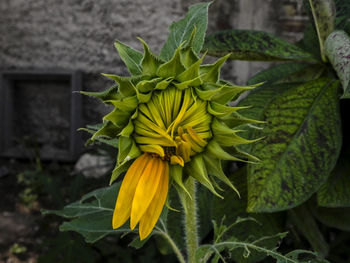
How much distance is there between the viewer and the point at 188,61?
1.15ft

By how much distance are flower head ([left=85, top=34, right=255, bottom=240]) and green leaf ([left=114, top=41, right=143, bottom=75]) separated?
0.02 m

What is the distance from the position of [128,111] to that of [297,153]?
1.11 feet

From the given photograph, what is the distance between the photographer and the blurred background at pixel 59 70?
1.86m

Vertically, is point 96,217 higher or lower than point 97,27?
lower

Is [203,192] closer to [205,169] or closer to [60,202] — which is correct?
[205,169]

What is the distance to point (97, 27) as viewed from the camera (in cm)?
233

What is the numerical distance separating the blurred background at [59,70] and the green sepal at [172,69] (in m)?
1.51

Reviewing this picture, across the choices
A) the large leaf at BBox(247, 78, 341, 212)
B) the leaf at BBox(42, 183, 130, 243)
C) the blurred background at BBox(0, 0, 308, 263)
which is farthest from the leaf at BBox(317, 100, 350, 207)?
the blurred background at BBox(0, 0, 308, 263)

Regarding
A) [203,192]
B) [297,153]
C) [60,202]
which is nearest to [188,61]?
[297,153]

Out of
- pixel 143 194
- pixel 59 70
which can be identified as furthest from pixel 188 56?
pixel 59 70

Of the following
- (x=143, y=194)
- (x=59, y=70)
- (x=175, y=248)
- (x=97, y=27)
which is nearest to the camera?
(x=143, y=194)

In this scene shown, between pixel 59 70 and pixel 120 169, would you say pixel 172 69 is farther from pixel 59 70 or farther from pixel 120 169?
pixel 59 70

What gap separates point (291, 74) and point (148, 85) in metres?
0.50

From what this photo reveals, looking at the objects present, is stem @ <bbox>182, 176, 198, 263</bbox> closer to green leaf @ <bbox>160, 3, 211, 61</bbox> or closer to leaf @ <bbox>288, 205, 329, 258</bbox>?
green leaf @ <bbox>160, 3, 211, 61</bbox>
